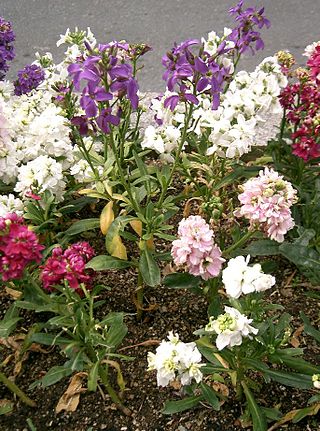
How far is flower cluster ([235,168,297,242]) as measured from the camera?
1830mm

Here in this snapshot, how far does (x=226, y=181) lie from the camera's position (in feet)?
8.20

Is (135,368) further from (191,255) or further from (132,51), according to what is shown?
(132,51)

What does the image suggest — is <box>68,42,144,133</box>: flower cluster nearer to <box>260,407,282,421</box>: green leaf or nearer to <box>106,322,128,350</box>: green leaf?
<box>106,322,128,350</box>: green leaf

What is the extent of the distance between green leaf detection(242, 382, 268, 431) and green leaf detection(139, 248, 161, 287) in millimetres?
464

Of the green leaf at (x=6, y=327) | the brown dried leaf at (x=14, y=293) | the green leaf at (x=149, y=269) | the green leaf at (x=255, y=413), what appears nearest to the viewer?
the green leaf at (x=255, y=413)

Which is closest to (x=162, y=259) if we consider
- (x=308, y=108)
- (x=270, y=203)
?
(x=270, y=203)

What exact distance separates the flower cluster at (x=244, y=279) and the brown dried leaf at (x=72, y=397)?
2.50ft

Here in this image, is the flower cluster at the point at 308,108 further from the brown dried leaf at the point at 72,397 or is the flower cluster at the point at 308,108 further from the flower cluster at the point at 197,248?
the brown dried leaf at the point at 72,397

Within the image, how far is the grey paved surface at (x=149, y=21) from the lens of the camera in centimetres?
499

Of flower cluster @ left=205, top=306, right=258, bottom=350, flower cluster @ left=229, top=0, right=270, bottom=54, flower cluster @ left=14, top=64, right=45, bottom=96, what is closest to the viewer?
flower cluster @ left=205, top=306, right=258, bottom=350

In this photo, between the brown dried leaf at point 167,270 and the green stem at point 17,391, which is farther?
the brown dried leaf at point 167,270

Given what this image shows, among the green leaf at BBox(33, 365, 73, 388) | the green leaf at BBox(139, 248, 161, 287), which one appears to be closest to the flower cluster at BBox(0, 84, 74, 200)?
the green leaf at BBox(139, 248, 161, 287)

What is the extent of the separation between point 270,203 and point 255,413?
69 centimetres

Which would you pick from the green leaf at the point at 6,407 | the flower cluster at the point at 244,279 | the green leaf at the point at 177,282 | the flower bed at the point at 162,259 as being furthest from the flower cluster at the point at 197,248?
the green leaf at the point at 6,407
